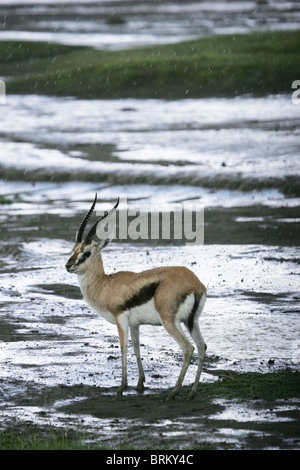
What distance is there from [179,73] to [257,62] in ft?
12.5

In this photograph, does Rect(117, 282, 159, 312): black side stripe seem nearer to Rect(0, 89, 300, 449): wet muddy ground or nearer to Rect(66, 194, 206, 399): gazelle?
Rect(66, 194, 206, 399): gazelle

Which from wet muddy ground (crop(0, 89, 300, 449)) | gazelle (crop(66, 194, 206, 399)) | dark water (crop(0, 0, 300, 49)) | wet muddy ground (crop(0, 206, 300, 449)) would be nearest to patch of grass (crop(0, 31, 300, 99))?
wet muddy ground (crop(0, 89, 300, 449))

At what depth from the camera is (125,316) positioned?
318 inches

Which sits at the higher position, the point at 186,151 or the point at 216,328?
the point at 216,328

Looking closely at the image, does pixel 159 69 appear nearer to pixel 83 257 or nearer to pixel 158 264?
pixel 158 264

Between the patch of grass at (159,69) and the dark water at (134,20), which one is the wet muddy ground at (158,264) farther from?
the dark water at (134,20)

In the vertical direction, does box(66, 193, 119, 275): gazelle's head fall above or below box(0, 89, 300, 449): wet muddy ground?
above

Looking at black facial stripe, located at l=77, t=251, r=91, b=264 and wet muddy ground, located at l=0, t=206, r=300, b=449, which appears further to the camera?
black facial stripe, located at l=77, t=251, r=91, b=264

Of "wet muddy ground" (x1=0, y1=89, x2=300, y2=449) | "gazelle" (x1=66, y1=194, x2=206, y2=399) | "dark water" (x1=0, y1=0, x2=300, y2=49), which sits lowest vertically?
"dark water" (x1=0, y1=0, x2=300, y2=49)

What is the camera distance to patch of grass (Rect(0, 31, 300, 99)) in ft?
113

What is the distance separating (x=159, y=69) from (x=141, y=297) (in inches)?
1181

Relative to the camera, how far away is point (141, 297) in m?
7.95
